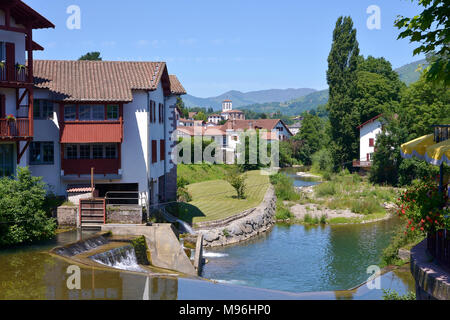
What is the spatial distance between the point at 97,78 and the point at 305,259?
16.9 m

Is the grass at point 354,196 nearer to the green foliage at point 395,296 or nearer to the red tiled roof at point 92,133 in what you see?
the red tiled roof at point 92,133

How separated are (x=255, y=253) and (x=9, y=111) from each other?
1729cm

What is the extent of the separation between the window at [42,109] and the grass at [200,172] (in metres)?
29.7

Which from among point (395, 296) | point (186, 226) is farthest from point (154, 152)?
point (395, 296)

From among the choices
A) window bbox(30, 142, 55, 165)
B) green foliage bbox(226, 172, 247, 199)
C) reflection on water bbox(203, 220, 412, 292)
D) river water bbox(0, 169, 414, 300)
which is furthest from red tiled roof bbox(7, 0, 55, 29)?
green foliage bbox(226, 172, 247, 199)

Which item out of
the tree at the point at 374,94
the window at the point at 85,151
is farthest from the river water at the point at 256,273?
the tree at the point at 374,94

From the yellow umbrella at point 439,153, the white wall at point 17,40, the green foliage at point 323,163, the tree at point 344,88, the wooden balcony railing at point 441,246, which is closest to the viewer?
the wooden balcony railing at point 441,246

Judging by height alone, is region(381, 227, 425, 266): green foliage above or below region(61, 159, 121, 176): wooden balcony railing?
below

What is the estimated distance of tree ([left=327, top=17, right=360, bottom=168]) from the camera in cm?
7025

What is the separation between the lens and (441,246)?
36.5ft

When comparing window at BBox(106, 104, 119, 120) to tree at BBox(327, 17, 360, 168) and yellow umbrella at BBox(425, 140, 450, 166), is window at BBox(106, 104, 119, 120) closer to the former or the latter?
yellow umbrella at BBox(425, 140, 450, 166)

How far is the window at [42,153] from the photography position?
90.3 feet

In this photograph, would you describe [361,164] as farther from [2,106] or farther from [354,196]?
[2,106]

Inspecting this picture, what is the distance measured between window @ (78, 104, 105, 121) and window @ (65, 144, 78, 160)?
5.62 feet
